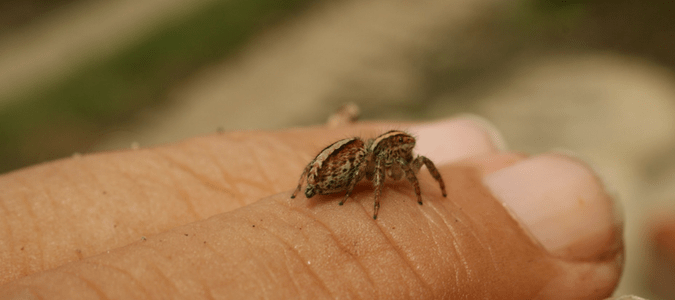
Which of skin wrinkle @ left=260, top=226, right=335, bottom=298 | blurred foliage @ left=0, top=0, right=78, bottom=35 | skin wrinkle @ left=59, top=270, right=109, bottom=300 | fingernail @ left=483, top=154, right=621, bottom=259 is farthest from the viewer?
blurred foliage @ left=0, top=0, right=78, bottom=35

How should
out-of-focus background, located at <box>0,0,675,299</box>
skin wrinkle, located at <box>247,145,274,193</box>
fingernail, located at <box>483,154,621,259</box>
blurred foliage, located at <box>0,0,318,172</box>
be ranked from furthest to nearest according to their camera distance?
1. blurred foliage, located at <box>0,0,318,172</box>
2. out-of-focus background, located at <box>0,0,675,299</box>
3. skin wrinkle, located at <box>247,145,274,193</box>
4. fingernail, located at <box>483,154,621,259</box>

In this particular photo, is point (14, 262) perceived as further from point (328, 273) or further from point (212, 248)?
point (328, 273)

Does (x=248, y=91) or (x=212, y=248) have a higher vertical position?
(x=212, y=248)

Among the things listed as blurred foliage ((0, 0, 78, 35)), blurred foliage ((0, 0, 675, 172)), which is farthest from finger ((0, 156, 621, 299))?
blurred foliage ((0, 0, 78, 35))

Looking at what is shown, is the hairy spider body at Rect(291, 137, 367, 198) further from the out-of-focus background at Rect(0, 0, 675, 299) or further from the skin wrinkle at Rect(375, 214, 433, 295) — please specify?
the out-of-focus background at Rect(0, 0, 675, 299)

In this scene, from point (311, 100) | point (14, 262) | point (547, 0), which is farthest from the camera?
point (311, 100)

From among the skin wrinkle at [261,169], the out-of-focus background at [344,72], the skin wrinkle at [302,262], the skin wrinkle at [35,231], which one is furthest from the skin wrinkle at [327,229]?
the out-of-focus background at [344,72]

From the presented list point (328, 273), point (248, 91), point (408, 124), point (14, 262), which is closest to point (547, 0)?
point (408, 124)
